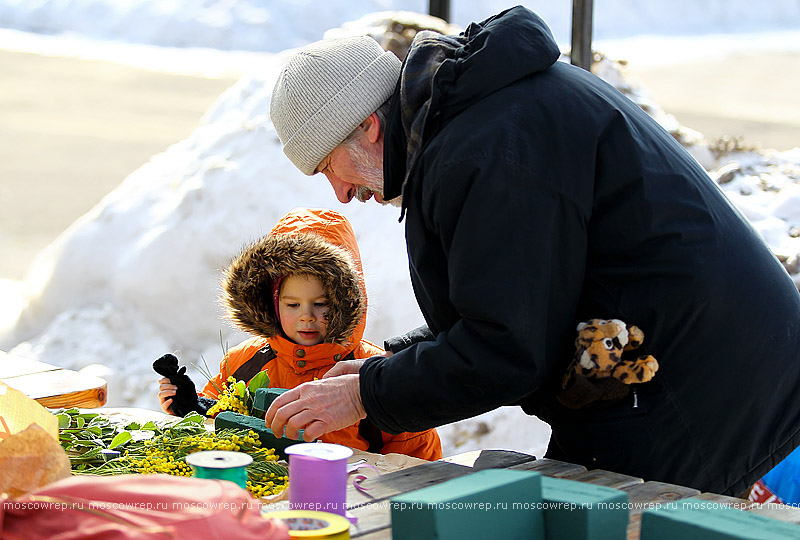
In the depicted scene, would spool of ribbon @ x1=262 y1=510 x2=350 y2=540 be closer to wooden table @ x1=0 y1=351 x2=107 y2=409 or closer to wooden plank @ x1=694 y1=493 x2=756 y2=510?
wooden plank @ x1=694 y1=493 x2=756 y2=510

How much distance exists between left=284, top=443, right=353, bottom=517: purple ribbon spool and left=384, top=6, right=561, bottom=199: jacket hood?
20.5 inches

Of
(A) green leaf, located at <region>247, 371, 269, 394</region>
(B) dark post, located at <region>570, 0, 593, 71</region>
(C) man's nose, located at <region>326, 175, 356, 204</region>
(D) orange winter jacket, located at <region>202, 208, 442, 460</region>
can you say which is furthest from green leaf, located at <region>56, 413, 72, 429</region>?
(B) dark post, located at <region>570, 0, 593, 71</region>

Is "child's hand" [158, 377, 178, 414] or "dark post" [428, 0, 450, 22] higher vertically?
"dark post" [428, 0, 450, 22]

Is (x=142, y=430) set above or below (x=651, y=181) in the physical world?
below

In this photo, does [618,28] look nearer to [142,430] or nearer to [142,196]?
[142,196]

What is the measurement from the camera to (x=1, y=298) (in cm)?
605

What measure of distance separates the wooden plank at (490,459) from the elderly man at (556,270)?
79 mm

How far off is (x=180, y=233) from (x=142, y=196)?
1.60ft

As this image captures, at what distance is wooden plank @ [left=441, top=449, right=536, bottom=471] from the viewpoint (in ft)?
5.89

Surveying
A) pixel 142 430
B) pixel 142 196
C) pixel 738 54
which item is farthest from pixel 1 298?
pixel 738 54

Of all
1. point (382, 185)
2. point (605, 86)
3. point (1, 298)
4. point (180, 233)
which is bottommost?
point (1, 298)

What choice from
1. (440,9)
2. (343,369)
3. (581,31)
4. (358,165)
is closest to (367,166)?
(358,165)

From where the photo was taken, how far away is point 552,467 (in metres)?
1.75

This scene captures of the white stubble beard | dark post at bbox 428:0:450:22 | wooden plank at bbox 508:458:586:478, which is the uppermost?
dark post at bbox 428:0:450:22
